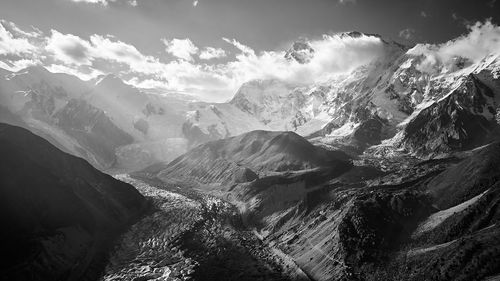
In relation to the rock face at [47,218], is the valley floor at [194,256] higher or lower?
lower

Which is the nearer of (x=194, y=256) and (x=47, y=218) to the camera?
(x=194, y=256)

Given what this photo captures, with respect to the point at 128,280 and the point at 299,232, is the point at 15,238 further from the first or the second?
the point at 299,232

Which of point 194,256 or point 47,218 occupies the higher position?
point 47,218

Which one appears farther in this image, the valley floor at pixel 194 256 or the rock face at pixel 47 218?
the valley floor at pixel 194 256

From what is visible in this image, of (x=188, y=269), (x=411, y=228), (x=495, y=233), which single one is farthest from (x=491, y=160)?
(x=188, y=269)
